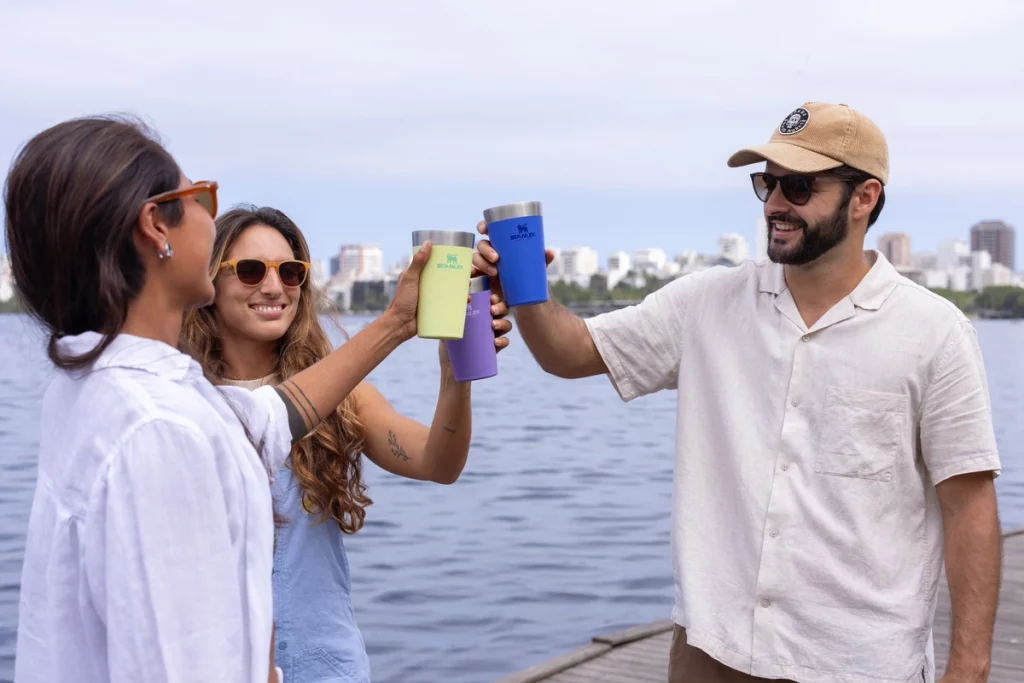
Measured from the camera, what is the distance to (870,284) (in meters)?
2.77

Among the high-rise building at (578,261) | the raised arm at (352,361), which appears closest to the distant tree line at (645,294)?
the high-rise building at (578,261)

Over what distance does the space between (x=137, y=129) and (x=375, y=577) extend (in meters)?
10.3

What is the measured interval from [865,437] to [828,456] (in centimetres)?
9

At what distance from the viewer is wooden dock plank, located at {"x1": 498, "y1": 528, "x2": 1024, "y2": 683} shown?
518 centimetres

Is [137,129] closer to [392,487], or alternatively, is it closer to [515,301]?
[515,301]

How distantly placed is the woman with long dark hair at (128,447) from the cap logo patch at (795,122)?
1637mm

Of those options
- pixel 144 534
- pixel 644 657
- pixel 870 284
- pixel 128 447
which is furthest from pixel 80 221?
pixel 644 657

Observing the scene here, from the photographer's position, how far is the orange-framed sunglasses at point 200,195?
5.18 feet

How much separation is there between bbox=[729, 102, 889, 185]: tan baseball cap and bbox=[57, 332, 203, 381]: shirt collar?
1.64 m

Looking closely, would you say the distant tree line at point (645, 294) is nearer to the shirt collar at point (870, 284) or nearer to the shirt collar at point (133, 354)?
the shirt collar at point (870, 284)

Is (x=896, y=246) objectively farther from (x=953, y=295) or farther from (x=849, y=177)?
(x=849, y=177)

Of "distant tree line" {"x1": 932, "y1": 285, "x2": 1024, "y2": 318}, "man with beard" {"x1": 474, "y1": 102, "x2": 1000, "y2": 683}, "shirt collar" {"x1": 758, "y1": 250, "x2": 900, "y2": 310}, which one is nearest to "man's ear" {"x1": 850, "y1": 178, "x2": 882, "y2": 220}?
"man with beard" {"x1": 474, "y1": 102, "x2": 1000, "y2": 683}

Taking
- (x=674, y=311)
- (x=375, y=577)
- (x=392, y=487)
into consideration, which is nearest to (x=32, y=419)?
(x=392, y=487)

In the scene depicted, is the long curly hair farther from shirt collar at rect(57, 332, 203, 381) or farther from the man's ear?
the man's ear
